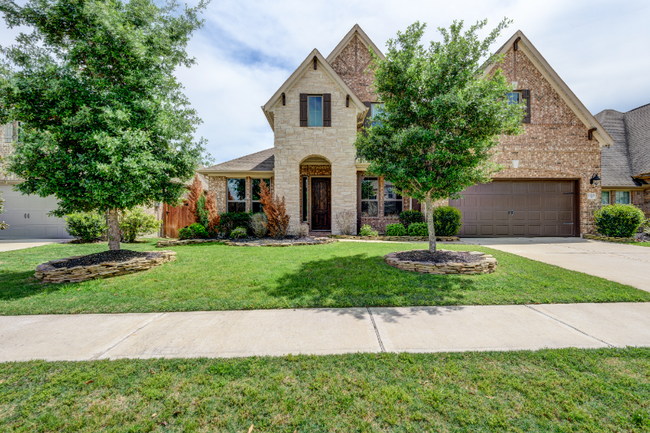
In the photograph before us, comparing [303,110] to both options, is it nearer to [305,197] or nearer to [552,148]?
[305,197]

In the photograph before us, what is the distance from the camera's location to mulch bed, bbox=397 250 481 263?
586 cm

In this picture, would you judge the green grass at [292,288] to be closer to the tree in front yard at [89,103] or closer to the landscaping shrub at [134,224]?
the tree in front yard at [89,103]

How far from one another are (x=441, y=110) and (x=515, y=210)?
936 centimetres

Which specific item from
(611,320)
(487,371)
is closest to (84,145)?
(487,371)

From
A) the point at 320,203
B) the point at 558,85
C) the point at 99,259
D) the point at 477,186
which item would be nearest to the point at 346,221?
the point at 320,203

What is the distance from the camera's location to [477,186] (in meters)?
12.2

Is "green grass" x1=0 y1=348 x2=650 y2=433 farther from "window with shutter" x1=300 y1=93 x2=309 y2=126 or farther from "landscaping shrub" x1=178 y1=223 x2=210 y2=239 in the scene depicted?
"window with shutter" x1=300 y1=93 x2=309 y2=126

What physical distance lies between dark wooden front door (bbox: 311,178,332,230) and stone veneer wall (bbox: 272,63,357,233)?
1.69 meters

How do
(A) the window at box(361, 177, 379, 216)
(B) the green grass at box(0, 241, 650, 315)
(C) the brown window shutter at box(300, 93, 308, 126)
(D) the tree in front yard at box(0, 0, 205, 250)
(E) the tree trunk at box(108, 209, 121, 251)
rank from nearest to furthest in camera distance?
(B) the green grass at box(0, 241, 650, 315) → (D) the tree in front yard at box(0, 0, 205, 250) → (E) the tree trunk at box(108, 209, 121, 251) → (C) the brown window shutter at box(300, 93, 308, 126) → (A) the window at box(361, 177, 379, 216)

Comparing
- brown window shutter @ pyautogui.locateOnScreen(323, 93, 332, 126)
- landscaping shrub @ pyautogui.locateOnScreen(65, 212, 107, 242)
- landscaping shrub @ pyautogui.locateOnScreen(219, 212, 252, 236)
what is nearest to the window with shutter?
brown window shutter @ pyautogui.locateOnScreen(323, 93, 332, 126)

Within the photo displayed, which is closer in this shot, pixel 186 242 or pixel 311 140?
pixel 186 242

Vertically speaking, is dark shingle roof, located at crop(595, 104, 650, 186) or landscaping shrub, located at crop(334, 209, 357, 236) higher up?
dark shingle roof, located at crop(595, 104, 650, 186)

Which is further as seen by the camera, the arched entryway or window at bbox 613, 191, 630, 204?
window at bbox 613, 191, 630, 204

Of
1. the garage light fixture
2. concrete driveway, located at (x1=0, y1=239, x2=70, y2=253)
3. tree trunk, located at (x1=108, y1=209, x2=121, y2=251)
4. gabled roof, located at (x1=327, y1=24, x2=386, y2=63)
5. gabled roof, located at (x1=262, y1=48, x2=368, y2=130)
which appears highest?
gabled roof, located at (x1=327, y1=24, x2=386, y2=63)
